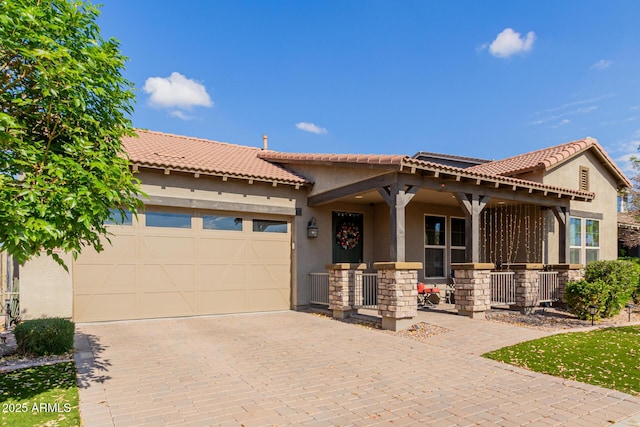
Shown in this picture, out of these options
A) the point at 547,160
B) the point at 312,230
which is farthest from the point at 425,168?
the point at 547,160

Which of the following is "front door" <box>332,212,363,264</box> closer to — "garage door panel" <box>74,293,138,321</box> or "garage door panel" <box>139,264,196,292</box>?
"garage door panel" <box>139,264,196,292</box>

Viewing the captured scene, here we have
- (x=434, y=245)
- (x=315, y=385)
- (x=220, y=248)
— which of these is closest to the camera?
(x=315, y=385)

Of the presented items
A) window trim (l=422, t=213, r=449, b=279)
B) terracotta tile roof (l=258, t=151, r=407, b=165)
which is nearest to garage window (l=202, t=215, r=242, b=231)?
terracotta tile roof (l=258, t=151, r=407, b=165)

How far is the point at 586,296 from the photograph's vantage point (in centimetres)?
962

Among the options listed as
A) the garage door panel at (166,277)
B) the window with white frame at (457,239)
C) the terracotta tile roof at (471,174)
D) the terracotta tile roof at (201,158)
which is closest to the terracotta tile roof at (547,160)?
the terracotta tile roof at (471,174)

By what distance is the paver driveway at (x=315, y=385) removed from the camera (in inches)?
162

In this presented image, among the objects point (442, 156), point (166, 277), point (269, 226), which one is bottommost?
point (166, 277)

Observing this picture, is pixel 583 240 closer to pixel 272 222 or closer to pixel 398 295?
pixel 398 295

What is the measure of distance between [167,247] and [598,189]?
1489cm

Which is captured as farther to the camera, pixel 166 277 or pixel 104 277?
pixel 166 277

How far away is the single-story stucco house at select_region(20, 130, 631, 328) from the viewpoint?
8781 mm

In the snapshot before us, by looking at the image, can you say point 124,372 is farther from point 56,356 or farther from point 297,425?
point 297,425

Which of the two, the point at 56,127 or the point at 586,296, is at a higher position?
the point at 56,127

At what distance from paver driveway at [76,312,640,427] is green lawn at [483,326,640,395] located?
0.39 meters
